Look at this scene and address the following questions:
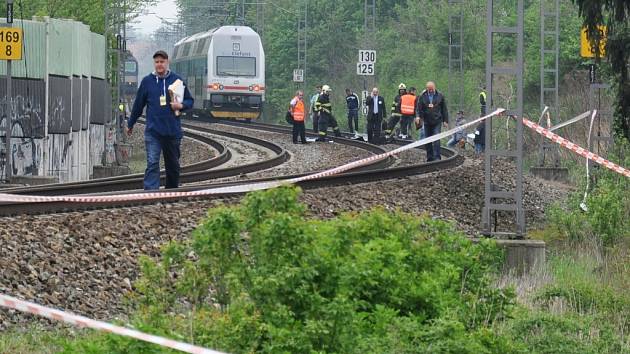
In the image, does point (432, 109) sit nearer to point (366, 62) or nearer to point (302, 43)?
point (366, 62)

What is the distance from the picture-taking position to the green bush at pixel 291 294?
7.82 meters

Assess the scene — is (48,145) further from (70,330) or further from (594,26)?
(70,330)

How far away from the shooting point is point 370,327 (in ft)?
28.0

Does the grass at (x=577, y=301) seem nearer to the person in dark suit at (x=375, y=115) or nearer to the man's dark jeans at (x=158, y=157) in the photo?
the man's dark jeans at (x=158, y=157)

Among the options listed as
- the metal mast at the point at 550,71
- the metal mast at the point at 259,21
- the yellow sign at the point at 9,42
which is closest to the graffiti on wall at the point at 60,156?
the yellow sign at the point at 9,42

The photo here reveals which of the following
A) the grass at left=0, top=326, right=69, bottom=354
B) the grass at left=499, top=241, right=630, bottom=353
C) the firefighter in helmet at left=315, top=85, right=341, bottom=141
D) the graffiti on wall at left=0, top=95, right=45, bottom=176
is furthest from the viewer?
the firefighter in helmet at left=315, top=85, right=341, bottom=141

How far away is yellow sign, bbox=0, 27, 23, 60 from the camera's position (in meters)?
22.8

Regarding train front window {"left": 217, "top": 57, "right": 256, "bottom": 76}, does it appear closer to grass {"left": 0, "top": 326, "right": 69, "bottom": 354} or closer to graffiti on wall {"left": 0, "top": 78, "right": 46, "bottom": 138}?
graffiti on wall {"left": 0, "top": 78, "right": 46, "bottom": 138}

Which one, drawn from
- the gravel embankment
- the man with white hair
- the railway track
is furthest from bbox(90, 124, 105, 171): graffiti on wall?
the gravel embankment

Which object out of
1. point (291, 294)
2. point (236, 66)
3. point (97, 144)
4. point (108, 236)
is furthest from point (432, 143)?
point (236, 66)

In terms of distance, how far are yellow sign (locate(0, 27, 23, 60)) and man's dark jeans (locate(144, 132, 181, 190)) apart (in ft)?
23.3

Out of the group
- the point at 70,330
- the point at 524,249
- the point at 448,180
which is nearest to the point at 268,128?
the point at 448,180

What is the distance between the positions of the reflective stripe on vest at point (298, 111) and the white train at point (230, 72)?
16206 millimetres

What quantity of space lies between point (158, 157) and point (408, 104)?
20.7 meters
